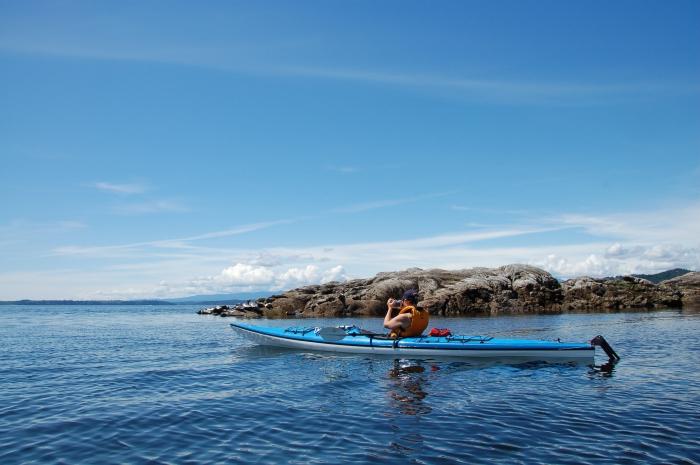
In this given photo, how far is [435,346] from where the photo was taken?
18.5m

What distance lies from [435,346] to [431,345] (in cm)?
15

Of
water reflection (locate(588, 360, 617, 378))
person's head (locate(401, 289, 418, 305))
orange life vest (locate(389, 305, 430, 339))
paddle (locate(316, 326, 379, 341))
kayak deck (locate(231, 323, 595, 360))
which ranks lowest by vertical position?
water reflection (locate(588, 360, 617, 378))

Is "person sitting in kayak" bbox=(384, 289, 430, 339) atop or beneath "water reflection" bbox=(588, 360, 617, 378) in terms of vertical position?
atop

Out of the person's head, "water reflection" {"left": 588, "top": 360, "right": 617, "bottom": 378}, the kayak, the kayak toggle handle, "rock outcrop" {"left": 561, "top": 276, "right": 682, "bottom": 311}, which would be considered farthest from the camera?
"rock outcrop" {"left": 561, "top": 276, "right": 682, "bottom": 311}

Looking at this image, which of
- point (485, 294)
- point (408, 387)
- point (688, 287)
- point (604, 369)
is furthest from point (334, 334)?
point (688, 287)

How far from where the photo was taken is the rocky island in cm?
4878

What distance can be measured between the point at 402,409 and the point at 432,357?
7.33 meters

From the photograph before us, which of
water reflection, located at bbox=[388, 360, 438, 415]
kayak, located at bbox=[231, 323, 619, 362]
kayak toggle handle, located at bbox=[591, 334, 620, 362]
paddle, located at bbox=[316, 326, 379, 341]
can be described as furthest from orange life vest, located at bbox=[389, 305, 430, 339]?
kayak toggle handle, located at bbox=[591, 334, 620, 362]

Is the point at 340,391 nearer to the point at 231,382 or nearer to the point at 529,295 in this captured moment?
the point at 231,382

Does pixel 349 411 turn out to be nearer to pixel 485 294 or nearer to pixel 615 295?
pixel 485 294

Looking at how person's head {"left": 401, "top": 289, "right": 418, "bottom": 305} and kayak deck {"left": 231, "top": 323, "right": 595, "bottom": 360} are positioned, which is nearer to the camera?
kayak deck {"left": 231, "top": 323, "right": 595, "bottom": 360}

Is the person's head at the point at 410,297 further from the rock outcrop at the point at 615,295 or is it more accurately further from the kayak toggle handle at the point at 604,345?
the rock outcrop at the point at 615,295

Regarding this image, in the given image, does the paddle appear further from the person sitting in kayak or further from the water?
the person sitting in kayak

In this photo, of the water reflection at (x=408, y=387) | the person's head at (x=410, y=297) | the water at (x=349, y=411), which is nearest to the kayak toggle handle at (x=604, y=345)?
the water at (x=349, y=411)
